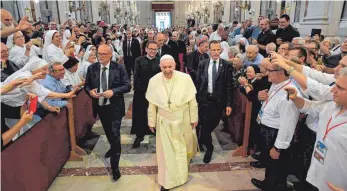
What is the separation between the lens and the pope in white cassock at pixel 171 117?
3.30 metres

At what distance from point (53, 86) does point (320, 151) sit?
11.2ft

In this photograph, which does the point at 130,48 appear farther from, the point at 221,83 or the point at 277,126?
the point at 277,126

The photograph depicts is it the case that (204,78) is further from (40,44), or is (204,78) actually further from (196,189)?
(40,44)

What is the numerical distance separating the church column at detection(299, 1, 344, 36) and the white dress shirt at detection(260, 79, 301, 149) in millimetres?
6526

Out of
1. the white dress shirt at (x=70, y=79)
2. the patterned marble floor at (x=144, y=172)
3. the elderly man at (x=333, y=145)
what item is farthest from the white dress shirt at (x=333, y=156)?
the white dress shirt at (x=70, y=79)

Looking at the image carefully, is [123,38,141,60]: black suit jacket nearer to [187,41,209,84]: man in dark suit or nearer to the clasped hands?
[187,41,209,84]: man in dark suit

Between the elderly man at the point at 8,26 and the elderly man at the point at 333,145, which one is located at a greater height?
the elderly man at the point at 8,26

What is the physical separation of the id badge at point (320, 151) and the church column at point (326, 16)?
722 cm

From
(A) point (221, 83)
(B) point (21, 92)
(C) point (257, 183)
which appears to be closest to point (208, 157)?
(C) point (257, 183)

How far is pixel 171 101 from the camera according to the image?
10.8 feet

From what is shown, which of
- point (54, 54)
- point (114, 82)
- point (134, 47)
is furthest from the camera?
point (134, 47)

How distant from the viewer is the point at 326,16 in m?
8.06

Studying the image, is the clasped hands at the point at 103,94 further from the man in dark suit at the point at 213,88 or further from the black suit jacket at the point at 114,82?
the man in dark suit at the point at 213,88

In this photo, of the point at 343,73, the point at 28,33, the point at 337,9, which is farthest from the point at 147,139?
the point at 337,9
